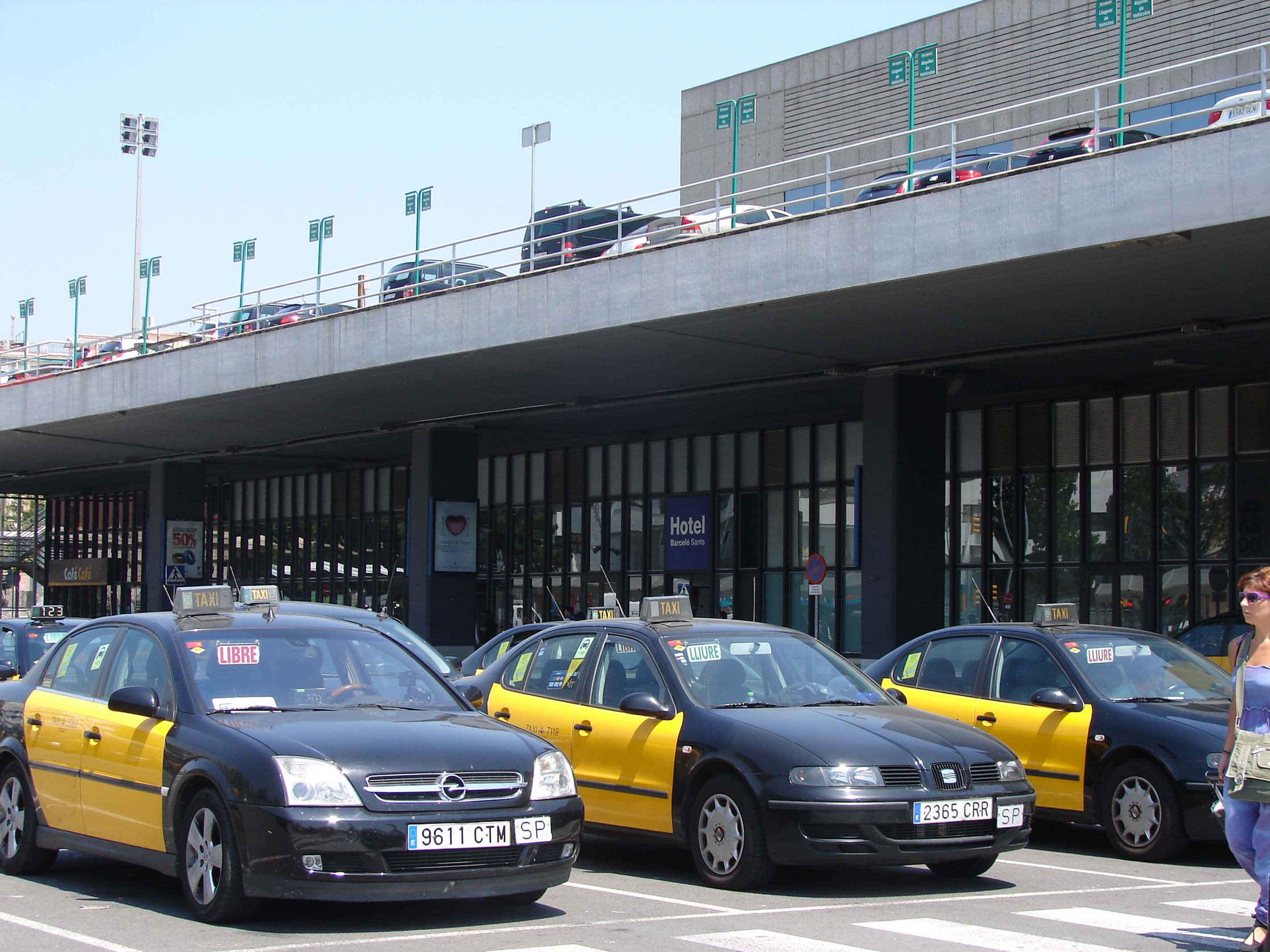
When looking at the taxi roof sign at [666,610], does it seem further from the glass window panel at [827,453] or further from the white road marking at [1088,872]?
the glass window panel at [827,453]

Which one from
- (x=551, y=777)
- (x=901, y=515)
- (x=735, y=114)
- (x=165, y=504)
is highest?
(x=735, y=114)

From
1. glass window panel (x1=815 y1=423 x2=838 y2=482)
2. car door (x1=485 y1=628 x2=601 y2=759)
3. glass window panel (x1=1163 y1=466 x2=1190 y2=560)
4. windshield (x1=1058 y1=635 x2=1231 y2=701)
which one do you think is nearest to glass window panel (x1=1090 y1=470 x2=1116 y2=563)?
glass window panel (x1=1163 y1=466 x2=1190 y2=560)

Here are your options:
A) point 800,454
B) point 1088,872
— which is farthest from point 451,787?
point 800,454

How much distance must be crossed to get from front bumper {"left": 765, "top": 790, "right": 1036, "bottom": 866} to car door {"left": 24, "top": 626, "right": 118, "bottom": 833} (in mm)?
3686

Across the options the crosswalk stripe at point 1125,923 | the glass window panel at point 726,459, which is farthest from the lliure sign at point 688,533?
the crosswalk stripe at point 1125,923

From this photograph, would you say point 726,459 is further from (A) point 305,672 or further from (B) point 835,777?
(A) point 305,672

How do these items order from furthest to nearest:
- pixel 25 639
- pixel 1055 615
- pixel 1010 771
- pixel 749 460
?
pixel 749 460, pixel 25 639, pixel 1055 615, pixel 1010 771

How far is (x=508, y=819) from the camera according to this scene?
7109mm

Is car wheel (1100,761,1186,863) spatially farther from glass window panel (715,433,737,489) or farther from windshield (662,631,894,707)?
glass window panel (715,433,737,489)

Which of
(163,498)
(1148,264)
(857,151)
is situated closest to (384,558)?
(163,498)

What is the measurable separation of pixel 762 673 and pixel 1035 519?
21463 mm

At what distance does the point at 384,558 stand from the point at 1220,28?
26507 millimetres

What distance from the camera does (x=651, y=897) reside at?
8352 mm

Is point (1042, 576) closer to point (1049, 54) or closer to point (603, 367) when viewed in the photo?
point (603, 367)
